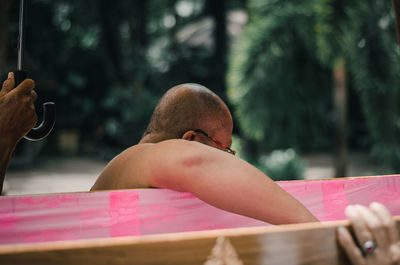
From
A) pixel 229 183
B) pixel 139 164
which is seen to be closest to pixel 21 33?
pixel 139 164

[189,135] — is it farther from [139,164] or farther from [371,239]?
[371,239]

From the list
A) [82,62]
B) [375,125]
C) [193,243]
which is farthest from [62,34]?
[193,243]

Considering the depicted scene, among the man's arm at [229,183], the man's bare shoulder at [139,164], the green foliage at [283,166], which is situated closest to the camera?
the man's arm at [229,183]

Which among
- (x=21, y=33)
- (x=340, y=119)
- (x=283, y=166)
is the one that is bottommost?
(x=283, y=166)

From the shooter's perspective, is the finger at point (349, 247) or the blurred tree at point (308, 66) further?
the blurred tree at point (308, 66)

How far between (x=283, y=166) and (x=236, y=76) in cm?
157

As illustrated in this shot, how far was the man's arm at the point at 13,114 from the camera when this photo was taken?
3.69 ft

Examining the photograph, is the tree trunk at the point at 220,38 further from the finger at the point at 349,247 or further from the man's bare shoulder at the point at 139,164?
the finger at the point at 349,247

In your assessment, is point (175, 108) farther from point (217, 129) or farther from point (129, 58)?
point (129, 58)

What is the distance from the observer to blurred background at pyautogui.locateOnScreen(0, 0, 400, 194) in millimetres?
5203

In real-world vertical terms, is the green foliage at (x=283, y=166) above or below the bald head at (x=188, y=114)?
below

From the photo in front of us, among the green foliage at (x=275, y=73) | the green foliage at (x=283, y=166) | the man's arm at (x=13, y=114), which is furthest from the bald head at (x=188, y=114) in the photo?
the green foliage at (x=283, y=166)

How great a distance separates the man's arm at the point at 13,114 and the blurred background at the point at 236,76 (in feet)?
0.92

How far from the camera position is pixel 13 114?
113 centimetres
